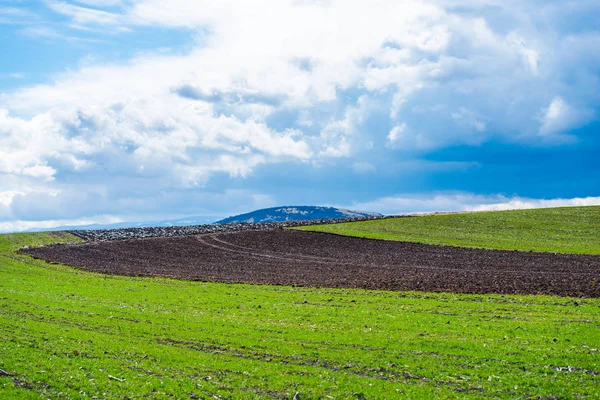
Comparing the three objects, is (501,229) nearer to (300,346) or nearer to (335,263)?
(335,263)

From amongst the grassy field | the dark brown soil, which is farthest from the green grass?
the grassy field

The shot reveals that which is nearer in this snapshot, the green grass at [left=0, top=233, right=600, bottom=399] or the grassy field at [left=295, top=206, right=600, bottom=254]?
the green grass at [left=0, top=233, right=600, bottom=399]

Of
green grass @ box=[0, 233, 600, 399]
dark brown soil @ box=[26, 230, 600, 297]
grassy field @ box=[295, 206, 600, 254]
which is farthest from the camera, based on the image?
grassy field @ box=[295, 206, 600, 254]

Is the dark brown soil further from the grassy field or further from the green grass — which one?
the grassy field

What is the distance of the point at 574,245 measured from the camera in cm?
7494

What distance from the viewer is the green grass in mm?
17656

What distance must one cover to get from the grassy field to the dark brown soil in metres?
7.50

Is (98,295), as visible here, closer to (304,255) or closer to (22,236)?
(304,255)

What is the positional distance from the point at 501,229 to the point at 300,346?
258 ft

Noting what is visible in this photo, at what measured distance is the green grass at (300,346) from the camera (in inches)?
695

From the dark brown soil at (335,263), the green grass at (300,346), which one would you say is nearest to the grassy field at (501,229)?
the dark brown soil at (335,263)

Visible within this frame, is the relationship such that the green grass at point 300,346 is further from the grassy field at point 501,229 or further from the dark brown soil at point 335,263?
the grassy field at point 501,229

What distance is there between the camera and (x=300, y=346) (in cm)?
2275

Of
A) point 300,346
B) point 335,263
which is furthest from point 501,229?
point 300,346
